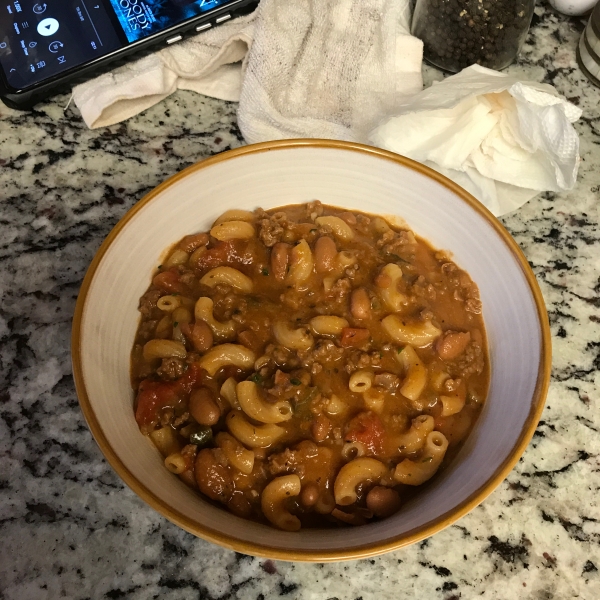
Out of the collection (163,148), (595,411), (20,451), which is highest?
(163,148)

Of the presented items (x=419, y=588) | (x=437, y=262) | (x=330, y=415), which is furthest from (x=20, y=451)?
(x=437, y=262)

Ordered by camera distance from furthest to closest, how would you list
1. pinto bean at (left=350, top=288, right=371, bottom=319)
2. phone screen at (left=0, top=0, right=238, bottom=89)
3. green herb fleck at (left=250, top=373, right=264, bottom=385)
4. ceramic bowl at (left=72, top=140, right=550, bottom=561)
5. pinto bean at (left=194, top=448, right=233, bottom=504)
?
phone screen at (left=0, top=0, right=238, bottom=89) < pinto bean at (left=350, top=288, right=371, bottom=319) < green herb fleck at (left=250, top=373, right=264, bottom=385) < pinto bean at (left=194, top=448, right=233, bottom=504) < ceramic bowl at (left=72, top=140, right=550, bottom=561)

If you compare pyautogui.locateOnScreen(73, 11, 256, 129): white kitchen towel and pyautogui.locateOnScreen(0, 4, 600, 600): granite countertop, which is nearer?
pyautogui.locateOnScreen(0, 4, 600, 600): granite countertop

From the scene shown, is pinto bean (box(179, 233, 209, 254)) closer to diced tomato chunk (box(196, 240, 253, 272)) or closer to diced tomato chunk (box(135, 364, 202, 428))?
diced tomato chunk (box(196, 240, 253, 272))

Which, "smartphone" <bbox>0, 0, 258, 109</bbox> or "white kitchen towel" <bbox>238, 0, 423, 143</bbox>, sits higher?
"smartphone" <bbox>0, 0, 258, 109</bbox>

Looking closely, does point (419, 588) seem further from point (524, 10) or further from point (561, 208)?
point (524, 10)

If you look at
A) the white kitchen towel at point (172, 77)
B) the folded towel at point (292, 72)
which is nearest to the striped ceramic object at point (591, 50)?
the folded towel at point (292, 72)

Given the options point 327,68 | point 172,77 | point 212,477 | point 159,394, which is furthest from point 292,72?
point 212,477

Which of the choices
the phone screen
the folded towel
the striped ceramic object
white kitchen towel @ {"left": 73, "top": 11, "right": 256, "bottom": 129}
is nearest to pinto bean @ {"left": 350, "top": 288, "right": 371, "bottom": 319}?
the folded towel

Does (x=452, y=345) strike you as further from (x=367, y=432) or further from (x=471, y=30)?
(x=471, y=30)
